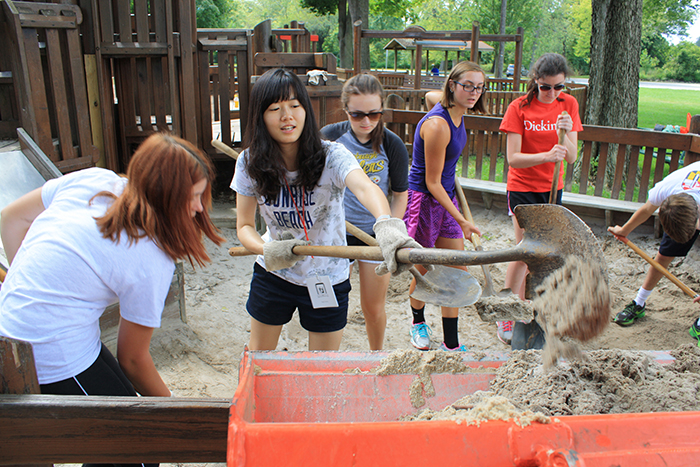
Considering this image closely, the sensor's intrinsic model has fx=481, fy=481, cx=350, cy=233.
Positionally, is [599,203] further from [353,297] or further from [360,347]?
[360,347]

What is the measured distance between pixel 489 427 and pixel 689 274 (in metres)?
4.02

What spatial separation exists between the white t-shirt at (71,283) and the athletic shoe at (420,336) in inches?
91.5

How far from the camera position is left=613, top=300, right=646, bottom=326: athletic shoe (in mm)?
3895

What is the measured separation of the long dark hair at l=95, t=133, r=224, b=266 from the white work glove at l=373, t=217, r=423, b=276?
66 cm

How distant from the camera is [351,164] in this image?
6.95 feet

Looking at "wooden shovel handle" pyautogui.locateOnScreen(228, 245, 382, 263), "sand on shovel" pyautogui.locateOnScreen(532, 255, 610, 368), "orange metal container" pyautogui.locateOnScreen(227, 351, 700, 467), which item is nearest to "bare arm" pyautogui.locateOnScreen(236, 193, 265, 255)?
"wooden shovel handle" pyautogui.locateOnScreen(228, 245, 382, 263)

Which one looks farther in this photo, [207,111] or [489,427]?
[207,111]

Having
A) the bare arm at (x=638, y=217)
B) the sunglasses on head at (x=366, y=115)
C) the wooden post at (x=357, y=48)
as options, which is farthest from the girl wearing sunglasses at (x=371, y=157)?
the wooden post at (x=357, y=48)

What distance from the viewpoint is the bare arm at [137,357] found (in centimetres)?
157

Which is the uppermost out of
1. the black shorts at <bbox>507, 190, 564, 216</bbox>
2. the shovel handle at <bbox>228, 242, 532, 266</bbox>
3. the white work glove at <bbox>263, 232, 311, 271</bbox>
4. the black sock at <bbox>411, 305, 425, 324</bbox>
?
the shovel handle at <bbox>228, 242, 532, 266</bbox>

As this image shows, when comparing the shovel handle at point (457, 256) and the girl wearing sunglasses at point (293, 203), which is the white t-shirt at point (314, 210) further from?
the shovel handle at point (457, 256)

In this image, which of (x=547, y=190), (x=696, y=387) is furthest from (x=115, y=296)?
(x=547, y=190)

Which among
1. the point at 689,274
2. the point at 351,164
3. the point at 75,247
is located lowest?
the point at 689,274

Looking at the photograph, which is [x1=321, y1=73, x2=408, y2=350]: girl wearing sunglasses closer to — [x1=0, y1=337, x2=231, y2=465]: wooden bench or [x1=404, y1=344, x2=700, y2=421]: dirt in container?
[x1=404, y1=344, x2=700, y2=421]: dirt in container
